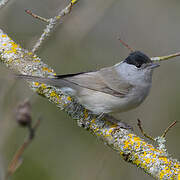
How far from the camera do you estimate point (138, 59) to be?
4.08 meters

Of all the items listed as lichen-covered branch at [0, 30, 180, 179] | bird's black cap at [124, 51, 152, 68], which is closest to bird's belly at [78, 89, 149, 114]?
lichen-covered branch at [0, 30, 180, 179]

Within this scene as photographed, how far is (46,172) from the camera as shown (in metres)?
5.57

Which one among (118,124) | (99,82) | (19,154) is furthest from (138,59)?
(19,154)

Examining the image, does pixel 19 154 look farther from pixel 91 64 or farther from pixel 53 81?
pixel 91 64

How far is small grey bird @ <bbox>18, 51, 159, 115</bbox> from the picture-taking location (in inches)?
150

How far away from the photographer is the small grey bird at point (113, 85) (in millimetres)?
3798

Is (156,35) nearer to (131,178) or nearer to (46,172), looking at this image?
(131,178)

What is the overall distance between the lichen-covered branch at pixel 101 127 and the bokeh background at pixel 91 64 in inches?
31.5

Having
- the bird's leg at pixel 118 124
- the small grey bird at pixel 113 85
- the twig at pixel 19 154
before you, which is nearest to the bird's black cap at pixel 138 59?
the small grey bird at pixel 113 85

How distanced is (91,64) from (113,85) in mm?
2754

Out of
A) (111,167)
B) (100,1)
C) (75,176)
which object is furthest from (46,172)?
(100,1)

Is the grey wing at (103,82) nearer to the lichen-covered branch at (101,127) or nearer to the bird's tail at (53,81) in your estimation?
the bird's tail at (53,81)

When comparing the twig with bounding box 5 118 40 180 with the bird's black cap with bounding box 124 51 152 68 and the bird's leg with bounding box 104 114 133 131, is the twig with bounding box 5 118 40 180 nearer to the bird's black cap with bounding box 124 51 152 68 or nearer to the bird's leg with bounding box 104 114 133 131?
the bird's leg with bounding box 104 114 133 131

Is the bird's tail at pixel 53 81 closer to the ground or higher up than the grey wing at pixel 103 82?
closer to the ground
